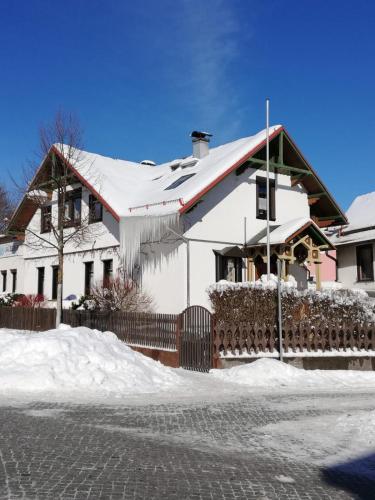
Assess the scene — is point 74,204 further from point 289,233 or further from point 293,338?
point 293,338

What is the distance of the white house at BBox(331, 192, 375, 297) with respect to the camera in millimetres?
27828

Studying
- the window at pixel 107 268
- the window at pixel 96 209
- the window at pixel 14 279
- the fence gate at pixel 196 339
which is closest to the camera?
the fence gate at pixel 196 339

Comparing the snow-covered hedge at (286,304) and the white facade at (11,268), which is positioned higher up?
the white facade at (11,268)

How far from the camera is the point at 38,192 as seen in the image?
22000mm

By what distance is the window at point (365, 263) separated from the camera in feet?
91.7

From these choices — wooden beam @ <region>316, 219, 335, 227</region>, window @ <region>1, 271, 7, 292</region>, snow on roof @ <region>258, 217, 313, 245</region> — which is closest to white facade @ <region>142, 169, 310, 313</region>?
snow on roof @ <region>258, 217, 313, 245</region>

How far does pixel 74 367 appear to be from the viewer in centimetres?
1181

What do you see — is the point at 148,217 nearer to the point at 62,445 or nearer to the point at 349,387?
the point at 349,387

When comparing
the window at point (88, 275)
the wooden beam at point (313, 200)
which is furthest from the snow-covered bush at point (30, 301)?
the wooden beam at point (313, 200)

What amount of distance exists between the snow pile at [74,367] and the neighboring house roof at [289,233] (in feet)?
33.7

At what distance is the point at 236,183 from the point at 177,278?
17.6 feet

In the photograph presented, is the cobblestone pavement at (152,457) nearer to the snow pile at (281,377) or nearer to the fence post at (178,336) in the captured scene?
the snow pile at (281,377)

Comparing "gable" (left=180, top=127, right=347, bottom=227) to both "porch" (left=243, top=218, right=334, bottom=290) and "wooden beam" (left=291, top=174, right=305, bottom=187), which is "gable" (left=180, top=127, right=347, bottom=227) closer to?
"wooden beam" (left=291, top=174, right=305, bottom=187)

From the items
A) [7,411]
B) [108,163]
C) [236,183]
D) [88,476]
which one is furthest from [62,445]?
[108,163]
